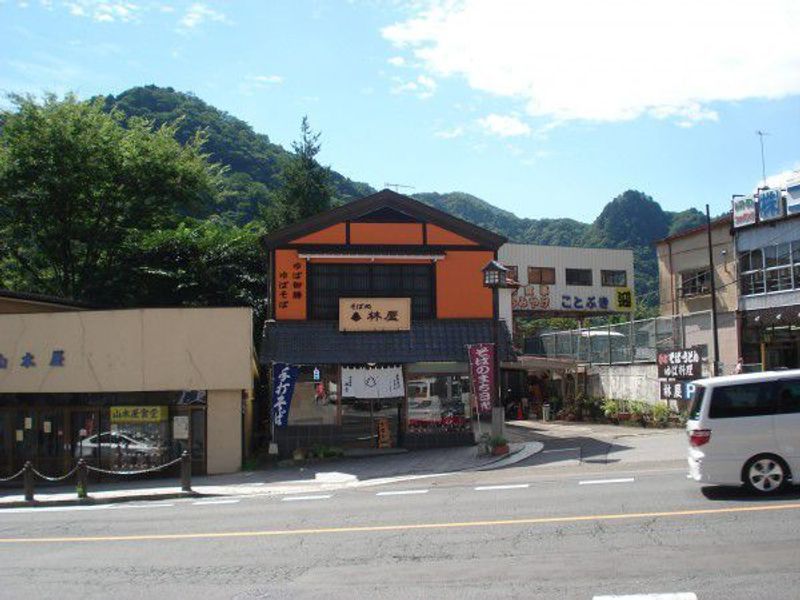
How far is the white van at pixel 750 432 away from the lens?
11.3 meters

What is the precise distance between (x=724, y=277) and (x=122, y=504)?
24409mm

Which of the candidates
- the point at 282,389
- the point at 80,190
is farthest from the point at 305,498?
the point at 80,190

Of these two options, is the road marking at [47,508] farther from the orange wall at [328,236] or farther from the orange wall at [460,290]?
the orange wall at [460,290]

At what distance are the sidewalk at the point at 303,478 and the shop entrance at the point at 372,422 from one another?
2.75 feet

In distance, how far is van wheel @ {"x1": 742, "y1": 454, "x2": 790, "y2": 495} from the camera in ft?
37.3

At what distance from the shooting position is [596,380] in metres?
32.5

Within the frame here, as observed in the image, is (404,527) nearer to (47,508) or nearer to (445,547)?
(445,547)

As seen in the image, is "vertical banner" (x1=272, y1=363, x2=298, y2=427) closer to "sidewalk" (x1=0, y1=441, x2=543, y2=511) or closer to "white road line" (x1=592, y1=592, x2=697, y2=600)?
"sidewalk" (x1=0, y1=441, x2=543, y2=511)

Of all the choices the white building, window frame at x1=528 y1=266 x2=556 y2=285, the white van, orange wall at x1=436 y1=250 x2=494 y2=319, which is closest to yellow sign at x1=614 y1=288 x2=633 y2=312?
the white building

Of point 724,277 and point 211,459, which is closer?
point 211,459

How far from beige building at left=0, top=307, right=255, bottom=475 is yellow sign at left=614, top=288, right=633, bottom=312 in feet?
98.2

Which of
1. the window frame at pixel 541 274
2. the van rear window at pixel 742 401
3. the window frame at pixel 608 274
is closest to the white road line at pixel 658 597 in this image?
the van rear window at pixel 742 401

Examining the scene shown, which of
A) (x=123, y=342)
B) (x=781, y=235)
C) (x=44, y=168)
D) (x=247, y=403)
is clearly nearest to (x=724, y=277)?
(x=781, y=235)

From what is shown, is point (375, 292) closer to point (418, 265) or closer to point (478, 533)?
point (418, 265)
